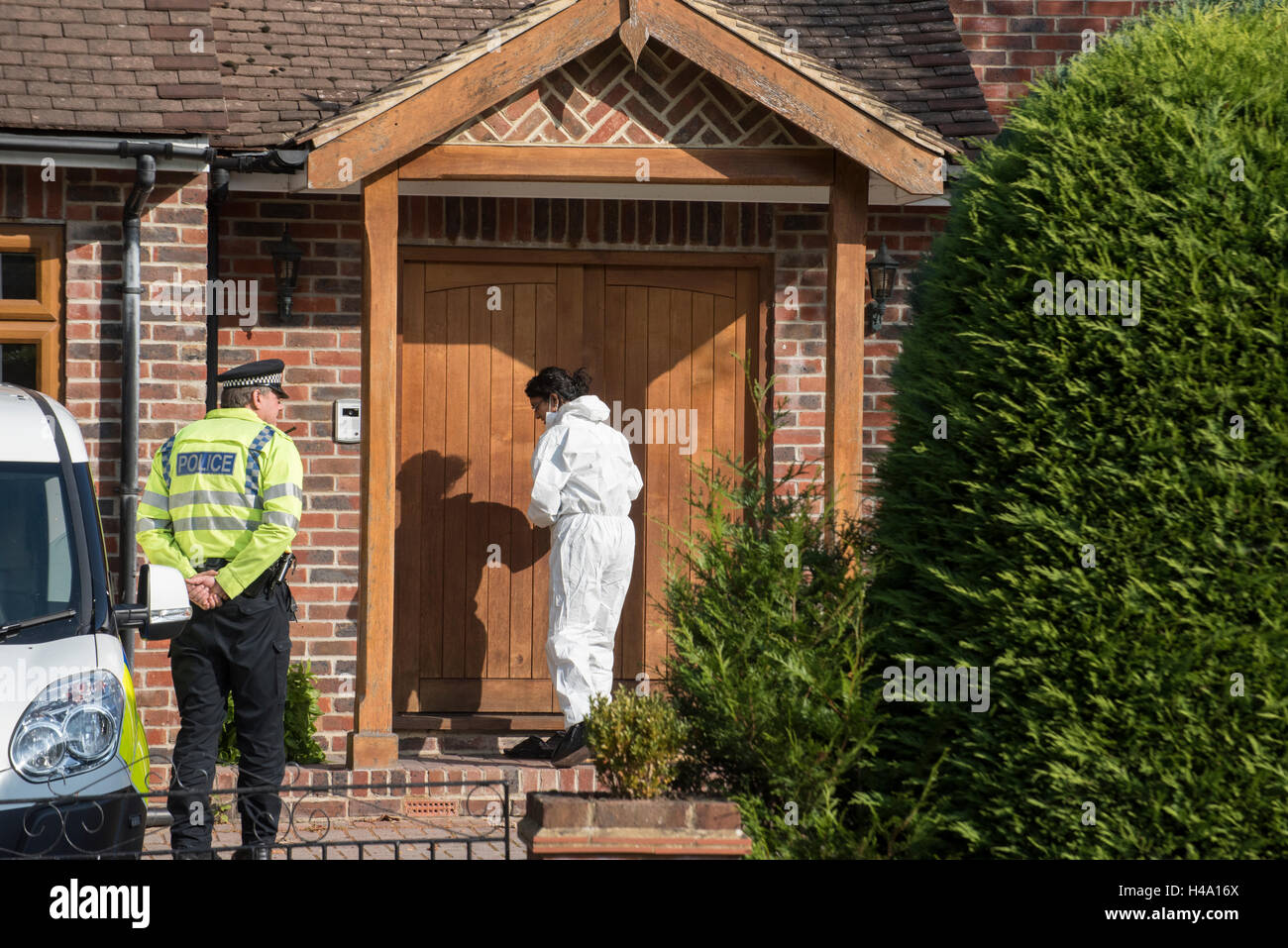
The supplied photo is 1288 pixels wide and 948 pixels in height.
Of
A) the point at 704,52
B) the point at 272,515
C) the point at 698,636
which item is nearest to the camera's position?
the point at 698,636

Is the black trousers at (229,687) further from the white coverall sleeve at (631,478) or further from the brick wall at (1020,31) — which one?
the brick wall at (1020,31)

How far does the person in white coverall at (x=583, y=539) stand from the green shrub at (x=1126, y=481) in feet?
10.6

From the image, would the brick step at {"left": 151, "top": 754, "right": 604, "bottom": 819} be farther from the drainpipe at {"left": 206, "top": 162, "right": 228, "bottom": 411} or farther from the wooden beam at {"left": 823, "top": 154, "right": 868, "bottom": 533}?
the drainpipe at {"left": 206, "top": 162, "right": 228, "bottom": 411}

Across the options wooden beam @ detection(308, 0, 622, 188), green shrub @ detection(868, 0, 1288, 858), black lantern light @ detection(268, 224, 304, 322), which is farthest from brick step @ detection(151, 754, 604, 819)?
green shrub @ detection(868, 0, 1288, 858)

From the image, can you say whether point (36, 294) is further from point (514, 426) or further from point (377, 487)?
point (514, 426)

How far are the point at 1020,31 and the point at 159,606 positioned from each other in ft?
22.5

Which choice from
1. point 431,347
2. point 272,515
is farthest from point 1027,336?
point 431,347

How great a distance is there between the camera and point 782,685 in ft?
16.8

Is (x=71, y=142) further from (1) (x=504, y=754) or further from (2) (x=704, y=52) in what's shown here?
(1) (x=504, y=754)

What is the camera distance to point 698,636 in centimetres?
539

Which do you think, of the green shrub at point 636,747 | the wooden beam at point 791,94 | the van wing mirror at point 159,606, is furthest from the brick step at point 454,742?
the wooden beam at point 791,94

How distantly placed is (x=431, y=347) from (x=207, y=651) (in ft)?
11.1

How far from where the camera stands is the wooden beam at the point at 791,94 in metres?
7.28

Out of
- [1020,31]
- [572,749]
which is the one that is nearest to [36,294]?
[572,749]
